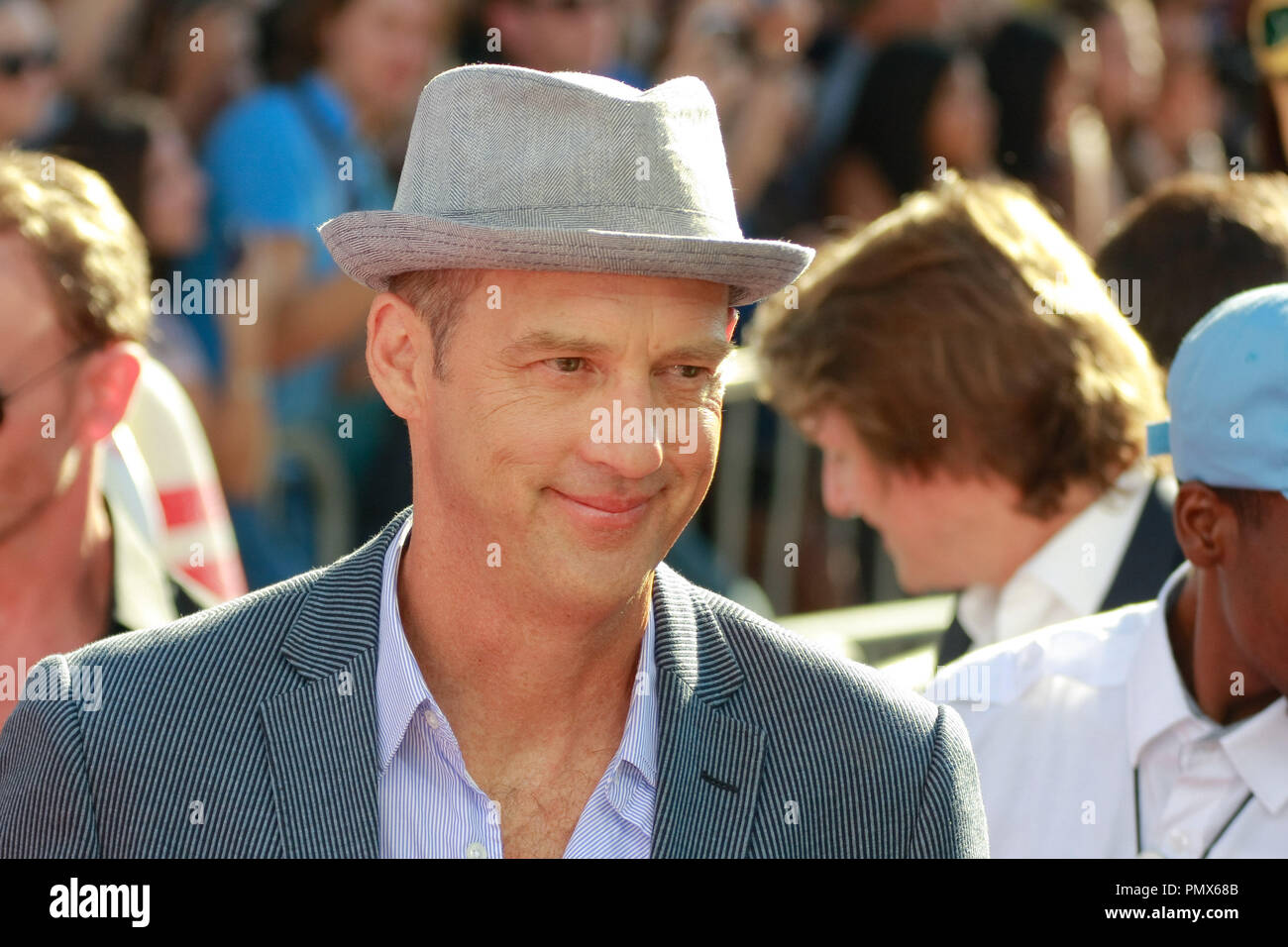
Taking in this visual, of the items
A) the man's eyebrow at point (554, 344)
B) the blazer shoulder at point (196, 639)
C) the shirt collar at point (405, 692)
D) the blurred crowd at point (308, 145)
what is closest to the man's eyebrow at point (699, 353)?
the man's eyebrow at point (554, 344)

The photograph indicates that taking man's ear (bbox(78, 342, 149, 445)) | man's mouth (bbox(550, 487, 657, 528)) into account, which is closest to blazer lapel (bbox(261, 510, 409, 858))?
man's mouth (bbox(550, 487, 657, 528))

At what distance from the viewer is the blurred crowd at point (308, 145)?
5.30 meters

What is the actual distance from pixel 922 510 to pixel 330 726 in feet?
6.27

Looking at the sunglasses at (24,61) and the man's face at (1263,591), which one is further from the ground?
the sunglasses at (24,61)

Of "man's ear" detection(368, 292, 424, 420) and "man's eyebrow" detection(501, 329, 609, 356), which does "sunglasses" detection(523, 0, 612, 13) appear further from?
"man's eyebrow" detection(501, 329, 609, 356)

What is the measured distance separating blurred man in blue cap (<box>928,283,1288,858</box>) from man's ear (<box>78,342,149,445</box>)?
189cm

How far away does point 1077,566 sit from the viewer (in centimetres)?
369

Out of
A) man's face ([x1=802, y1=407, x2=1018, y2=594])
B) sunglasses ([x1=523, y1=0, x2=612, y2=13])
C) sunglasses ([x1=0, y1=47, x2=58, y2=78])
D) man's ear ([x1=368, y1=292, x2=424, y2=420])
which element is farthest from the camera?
sunglasses ([x1=523, y1=0, x2=612, y2=13])

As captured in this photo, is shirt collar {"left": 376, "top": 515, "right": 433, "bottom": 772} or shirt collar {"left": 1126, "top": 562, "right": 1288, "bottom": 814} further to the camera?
shirt collar {"left": 1126, "top": 562, "right": 1288, "bottom": 814}

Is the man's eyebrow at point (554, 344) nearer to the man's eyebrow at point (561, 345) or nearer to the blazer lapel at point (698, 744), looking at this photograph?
the man's eyebrow at point (561, 345)

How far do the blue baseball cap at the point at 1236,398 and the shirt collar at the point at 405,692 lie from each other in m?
0.99

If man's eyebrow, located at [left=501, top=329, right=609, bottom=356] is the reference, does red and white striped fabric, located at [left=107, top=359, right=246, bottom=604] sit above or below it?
below

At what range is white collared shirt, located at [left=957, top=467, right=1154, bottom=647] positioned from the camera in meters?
3.66
